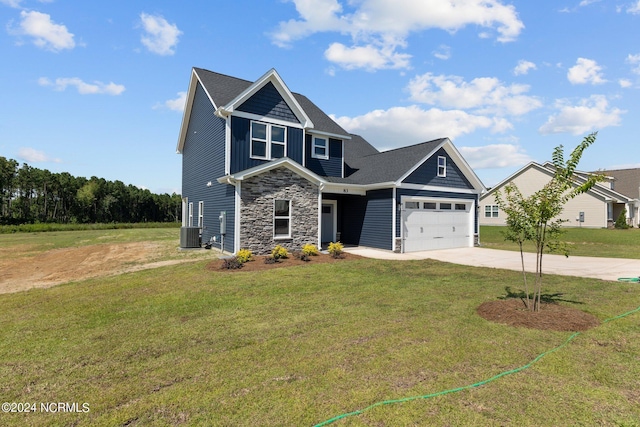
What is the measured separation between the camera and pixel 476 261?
1274 centimetres

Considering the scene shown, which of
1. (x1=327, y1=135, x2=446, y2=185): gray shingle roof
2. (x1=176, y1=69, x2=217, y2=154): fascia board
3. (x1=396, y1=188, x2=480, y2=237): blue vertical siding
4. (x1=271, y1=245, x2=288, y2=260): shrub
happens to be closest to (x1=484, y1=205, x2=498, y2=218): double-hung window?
(x1=396, y1=188, x2=480, y2=237): blue vertical siding

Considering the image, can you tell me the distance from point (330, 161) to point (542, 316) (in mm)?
13241

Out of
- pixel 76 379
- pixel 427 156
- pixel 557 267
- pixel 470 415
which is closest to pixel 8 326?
pixel 76 379

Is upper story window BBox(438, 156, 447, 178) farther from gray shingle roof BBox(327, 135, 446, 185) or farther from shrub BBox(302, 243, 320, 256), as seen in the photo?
shrub BBox(302, 243, 320, 256)

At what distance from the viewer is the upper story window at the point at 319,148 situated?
17.0 metres

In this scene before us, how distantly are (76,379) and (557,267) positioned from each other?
13.4 metres

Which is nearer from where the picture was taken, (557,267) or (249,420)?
(249,420)

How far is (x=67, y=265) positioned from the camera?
1184 centimetres

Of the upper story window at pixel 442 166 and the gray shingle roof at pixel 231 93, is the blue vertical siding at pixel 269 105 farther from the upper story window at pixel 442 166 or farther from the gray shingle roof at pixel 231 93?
the upper story window at pixel 442 166

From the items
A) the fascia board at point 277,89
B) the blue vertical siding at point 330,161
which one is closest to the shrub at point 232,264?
the fascia board at point 277,89

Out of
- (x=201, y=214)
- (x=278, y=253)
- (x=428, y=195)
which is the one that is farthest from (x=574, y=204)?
(x=201, y=214)

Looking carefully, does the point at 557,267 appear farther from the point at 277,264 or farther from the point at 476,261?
the point at 277,264

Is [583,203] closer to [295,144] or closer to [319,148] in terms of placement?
[319,148]

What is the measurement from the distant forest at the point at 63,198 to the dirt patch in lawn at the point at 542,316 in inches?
1878
